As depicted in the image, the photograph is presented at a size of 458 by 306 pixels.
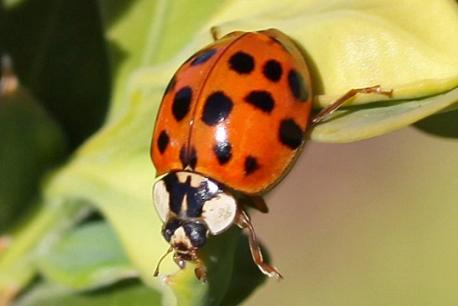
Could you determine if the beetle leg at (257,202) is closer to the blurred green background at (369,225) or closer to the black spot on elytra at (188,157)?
the black spot on elytra at (188,157)

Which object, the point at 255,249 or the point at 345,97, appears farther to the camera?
the point at 255,249

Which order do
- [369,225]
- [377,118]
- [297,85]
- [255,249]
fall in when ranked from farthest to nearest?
[369,225]
[255,249]
[297,85]
[377,118]

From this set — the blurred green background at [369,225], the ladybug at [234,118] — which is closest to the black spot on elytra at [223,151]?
the ladybug at [234,118]

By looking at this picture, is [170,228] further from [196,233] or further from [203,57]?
[203,57]

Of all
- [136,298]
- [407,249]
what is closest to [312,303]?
[407,249]

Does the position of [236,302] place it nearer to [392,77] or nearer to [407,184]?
[392,77]

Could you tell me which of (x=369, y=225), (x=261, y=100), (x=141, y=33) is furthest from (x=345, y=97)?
(x=369, y=225)
